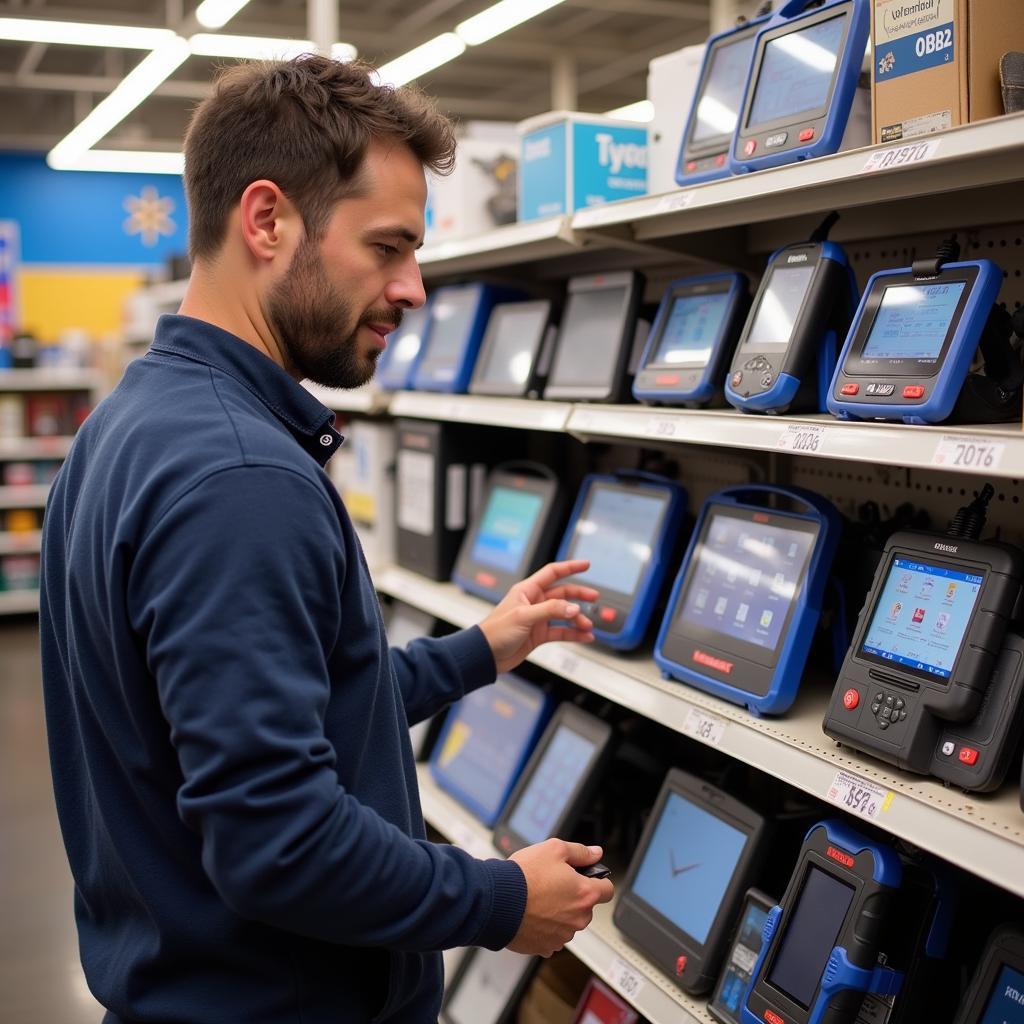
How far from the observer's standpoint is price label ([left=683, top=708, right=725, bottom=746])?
198 centimetres

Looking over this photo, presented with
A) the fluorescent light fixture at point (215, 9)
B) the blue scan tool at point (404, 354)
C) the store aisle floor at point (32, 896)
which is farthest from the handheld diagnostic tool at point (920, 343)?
the fluorescent light fixture at point (215, 9)

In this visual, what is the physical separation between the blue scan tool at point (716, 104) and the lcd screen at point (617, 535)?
0.73 metres

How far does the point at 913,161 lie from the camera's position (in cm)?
152

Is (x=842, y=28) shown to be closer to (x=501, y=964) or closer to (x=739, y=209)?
(x=739, y=209)

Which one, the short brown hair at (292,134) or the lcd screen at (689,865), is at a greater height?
the short brown hair at (292,134)

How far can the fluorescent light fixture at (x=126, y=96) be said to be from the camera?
25.1 feet

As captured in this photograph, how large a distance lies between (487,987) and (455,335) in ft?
5.95

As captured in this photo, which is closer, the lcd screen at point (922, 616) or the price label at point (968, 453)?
the price label at point (968, 453)

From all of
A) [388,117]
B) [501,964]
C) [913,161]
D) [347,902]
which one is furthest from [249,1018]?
[501,964]

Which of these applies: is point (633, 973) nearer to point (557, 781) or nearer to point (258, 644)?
point (557, 781)

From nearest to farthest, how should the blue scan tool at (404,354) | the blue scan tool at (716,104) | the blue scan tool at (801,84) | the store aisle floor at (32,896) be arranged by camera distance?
the blue scan tool at (801,84)
the blue scan tool at (716,104)
the store aisle floor at (32,896)
the blue scan tool at (404,354)

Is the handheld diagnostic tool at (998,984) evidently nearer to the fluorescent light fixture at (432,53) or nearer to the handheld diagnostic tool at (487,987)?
the handheld diagnostic tool at (487,987)

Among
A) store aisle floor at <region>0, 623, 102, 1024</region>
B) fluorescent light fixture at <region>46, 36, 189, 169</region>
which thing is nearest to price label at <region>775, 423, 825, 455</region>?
store aisle floor at <region>0, 623, 102, 1024</region>

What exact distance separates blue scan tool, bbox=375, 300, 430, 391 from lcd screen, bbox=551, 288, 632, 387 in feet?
2.43
